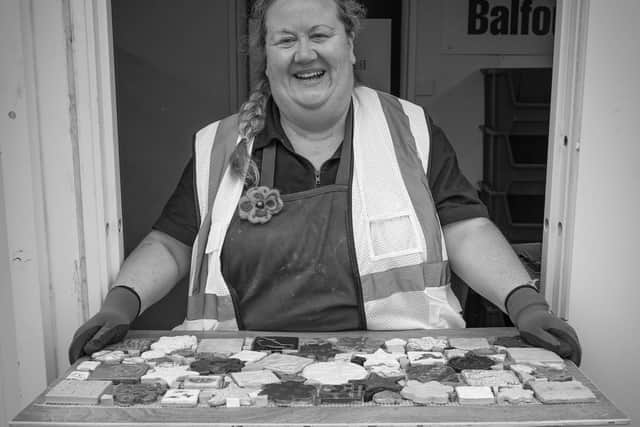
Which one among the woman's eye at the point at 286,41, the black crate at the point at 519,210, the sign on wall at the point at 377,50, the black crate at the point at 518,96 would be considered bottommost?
the black crate at the point at 519,210

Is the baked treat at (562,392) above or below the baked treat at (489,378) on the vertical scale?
below

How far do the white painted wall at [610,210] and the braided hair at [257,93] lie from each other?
608 mm

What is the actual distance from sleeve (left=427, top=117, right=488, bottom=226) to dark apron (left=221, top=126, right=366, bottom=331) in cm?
26

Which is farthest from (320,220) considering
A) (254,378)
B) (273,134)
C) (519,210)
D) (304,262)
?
(519,210)

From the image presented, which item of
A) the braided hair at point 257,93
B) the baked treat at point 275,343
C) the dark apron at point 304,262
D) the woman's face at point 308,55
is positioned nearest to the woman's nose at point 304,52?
the woman's face at point 308,55

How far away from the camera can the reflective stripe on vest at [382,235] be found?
1798 mm

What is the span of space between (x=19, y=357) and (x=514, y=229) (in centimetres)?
265

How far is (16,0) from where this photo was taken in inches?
64.4

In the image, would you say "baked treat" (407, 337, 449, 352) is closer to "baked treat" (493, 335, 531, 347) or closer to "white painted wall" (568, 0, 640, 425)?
"baked treat" (493, 335, 531, 347)

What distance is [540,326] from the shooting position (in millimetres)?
1583

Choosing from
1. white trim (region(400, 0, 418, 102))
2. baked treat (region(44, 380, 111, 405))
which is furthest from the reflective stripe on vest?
white trim (region(400, 0, 418, 102))

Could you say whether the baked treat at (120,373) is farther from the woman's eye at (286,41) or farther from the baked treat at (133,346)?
the woman's eye at (286,41)

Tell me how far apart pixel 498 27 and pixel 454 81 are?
36 cm

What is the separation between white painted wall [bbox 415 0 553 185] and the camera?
3.84 meters
